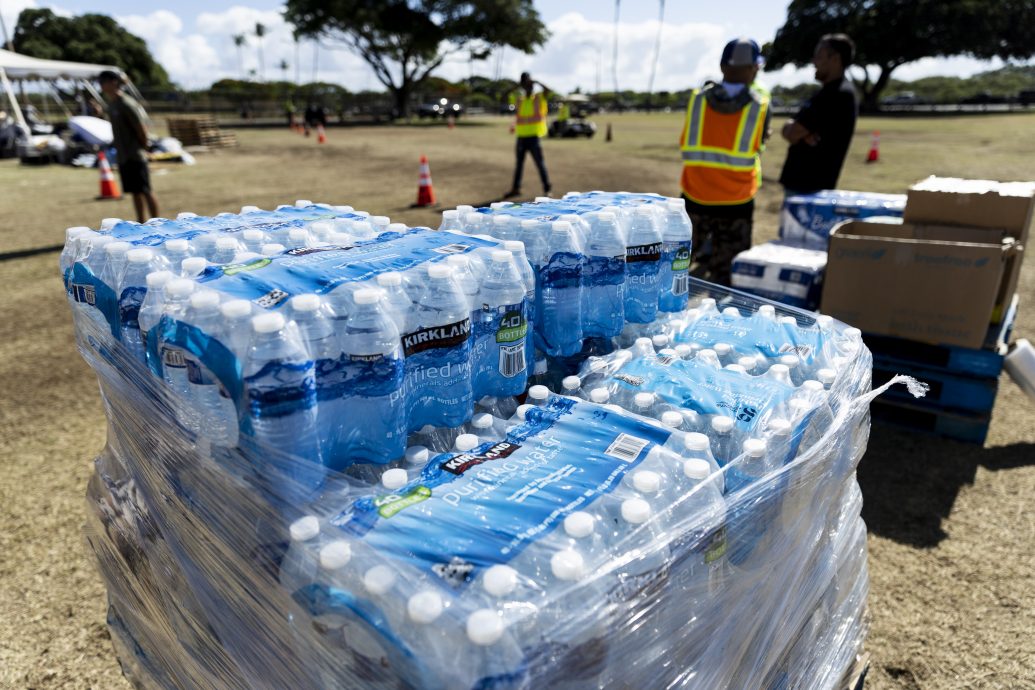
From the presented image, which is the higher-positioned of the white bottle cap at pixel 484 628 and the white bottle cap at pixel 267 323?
the white bottle cap at pixel 267 323

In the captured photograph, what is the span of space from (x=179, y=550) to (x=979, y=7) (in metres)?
55.3

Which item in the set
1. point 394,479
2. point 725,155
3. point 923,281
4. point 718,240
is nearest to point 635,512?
point 394,479

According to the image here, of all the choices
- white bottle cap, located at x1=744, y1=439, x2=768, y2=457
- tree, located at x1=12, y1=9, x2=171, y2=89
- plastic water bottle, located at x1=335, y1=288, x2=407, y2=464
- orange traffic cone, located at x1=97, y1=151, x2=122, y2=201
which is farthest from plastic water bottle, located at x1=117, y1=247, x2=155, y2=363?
tree, located at x1=12, y1=9, x2=171, y2=89

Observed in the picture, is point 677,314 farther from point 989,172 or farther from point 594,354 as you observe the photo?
point 989,172

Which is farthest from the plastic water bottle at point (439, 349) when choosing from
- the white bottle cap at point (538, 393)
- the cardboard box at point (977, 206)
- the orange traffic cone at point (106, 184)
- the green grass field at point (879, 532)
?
the orange traffic cone at point (106, 184)

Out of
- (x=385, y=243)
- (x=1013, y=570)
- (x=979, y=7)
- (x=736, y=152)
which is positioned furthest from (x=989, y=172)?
(x=979, y=7)

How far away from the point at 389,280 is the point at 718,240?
4.07m

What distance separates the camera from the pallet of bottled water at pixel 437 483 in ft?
3.94

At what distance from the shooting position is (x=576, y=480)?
4.64 ft

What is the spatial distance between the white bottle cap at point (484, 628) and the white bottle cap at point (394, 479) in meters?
0.48

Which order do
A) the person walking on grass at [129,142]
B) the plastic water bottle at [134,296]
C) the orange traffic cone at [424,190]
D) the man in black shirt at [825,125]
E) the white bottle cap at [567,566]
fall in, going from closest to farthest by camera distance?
the white bottle cap at [567,566] → the plastic water bottle at [134,296] → the man in black shirt at [825,125] → the person walking on grass at [129,142] → the orange traffic cone at [424,190]

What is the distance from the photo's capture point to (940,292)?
3654mm

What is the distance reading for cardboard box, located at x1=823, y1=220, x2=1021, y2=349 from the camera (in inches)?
139

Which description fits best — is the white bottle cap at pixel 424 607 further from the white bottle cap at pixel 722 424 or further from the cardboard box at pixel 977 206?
the cardboard box at pixel 977 206
